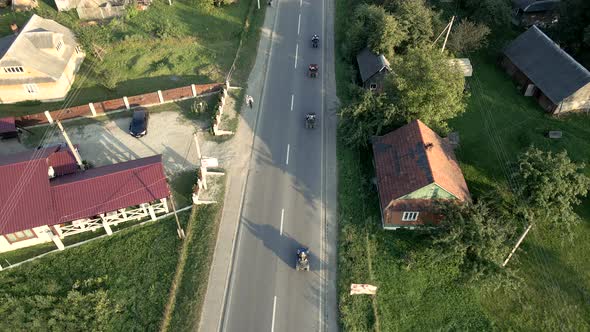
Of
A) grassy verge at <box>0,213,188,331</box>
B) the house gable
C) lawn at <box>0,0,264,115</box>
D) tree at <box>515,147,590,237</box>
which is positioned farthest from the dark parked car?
tree at <box>515,147,590,237</box>

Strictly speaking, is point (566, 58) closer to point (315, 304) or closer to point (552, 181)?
point (552, 181)

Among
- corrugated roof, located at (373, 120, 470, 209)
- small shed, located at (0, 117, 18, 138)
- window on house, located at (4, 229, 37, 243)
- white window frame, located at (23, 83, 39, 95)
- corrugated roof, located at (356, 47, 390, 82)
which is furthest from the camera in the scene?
white window frame, located at (23, 83, 39, 95)

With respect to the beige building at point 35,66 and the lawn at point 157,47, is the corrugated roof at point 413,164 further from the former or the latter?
the beige building at point 35,66

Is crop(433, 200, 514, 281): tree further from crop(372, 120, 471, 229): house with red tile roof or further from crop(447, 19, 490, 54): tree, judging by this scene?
crop(447, 19, 490, 54): tree

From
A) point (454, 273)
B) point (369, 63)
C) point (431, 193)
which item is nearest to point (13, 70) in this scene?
point (369, 63)

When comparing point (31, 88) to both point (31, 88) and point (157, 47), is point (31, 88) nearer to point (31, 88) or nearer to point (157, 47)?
point (31, 88)

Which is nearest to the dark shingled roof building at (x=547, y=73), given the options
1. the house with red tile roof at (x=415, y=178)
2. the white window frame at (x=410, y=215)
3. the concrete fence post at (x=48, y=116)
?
the house with red tile roof at (x=415, y=178)
